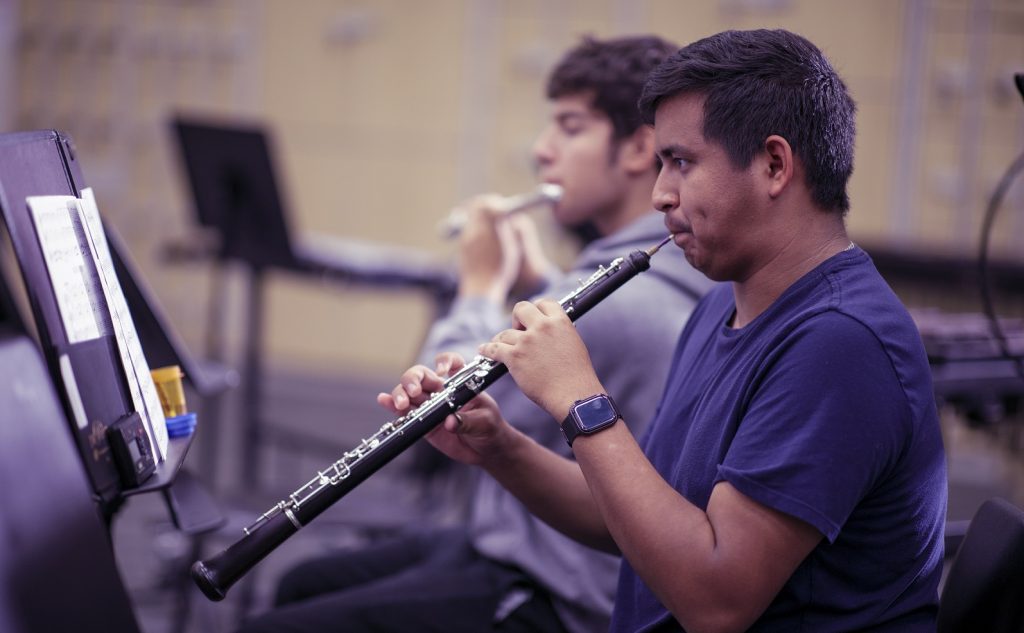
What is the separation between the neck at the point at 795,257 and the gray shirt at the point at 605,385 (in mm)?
437

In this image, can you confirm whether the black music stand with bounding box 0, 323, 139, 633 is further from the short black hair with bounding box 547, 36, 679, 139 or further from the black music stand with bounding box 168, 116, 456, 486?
the black music stand with bounding box 168, 116, 456, 486

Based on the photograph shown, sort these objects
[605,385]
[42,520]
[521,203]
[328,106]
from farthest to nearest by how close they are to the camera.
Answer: [328,106]
[521,203]
[605,385]
[42,520]

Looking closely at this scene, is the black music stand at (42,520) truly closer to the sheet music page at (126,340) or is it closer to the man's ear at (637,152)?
the sheet music page at (126,340)

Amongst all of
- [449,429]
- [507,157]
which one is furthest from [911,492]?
[507,157]

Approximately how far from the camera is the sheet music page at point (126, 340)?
1186 millimetres

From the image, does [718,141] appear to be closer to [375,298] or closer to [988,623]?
[988,623]

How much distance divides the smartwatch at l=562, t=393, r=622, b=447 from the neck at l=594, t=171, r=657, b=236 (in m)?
0.75

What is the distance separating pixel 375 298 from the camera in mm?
6000

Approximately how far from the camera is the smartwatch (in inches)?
44.1

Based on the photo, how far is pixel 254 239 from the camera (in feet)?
11.1

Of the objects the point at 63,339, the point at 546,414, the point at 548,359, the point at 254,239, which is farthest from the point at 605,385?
the point at 254,239

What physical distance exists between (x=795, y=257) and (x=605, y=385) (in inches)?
20.4

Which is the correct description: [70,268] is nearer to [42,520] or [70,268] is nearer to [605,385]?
[42,520]

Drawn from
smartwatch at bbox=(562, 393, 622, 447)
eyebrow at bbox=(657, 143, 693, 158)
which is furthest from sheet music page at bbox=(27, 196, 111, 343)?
eyebrow at bbox=(657, 143, 693, 158)
